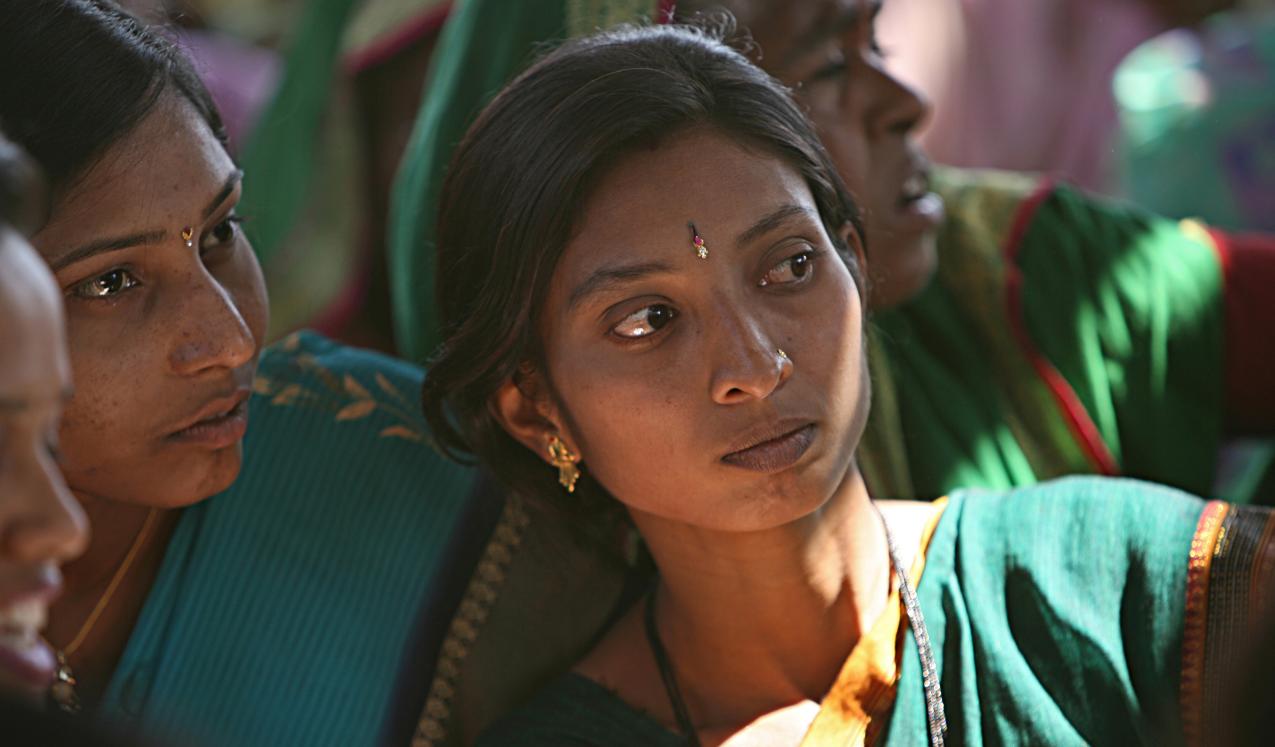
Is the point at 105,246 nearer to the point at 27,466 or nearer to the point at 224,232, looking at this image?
the point at 224,232

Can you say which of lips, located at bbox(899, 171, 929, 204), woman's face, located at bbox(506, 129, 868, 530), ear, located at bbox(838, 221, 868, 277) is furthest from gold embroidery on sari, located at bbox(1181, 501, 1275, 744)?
lips, located at bbox(899, 171, 929, 204)

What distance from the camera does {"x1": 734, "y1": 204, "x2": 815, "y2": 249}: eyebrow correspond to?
1.76 meters

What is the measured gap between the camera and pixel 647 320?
178 centimetres

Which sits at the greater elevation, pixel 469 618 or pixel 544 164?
pixel 544 164

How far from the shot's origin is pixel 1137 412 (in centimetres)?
258

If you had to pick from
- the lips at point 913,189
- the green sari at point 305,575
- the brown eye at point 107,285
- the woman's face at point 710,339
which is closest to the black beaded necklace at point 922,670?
the woman's face at point 710,339

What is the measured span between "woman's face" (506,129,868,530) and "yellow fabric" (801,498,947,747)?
20cm

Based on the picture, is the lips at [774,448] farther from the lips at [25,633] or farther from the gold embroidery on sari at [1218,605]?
the lips at [25,633]

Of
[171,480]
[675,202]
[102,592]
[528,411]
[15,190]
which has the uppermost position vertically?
[15,190]

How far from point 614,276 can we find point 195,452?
0.57 meters

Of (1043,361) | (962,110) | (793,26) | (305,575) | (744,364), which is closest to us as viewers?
(744,364)

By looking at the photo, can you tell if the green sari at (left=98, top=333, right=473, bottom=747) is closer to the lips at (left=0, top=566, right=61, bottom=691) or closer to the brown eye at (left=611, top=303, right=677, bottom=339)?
the brown eye at (left=611, top=303, right=677, bottom=339)

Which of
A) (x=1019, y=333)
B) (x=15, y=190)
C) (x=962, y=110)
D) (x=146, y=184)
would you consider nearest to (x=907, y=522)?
(x=1019, y=333)

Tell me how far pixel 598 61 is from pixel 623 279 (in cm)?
29
